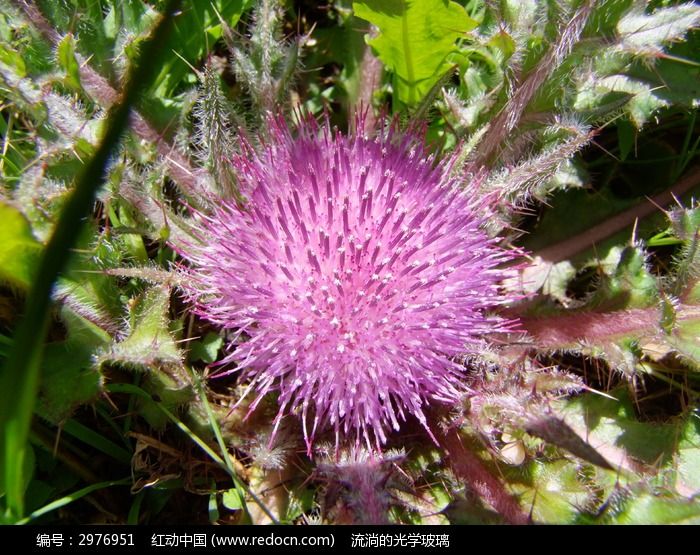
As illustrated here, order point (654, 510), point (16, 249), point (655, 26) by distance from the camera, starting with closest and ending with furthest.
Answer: point (16, 249), point (654, 510), point (655, 26)

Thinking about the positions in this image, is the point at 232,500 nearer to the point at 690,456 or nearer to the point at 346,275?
the point at 346,275

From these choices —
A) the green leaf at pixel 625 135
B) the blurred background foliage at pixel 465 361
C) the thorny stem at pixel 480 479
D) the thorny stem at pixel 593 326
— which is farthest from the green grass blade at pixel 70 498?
the green leaf at pixel 625 135

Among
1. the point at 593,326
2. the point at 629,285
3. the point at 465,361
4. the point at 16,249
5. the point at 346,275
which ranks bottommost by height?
the point at 465,361

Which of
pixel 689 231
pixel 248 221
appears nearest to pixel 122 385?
pixel 248 221

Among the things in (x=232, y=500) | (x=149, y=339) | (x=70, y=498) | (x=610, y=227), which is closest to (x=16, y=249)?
(x=149, y=339)

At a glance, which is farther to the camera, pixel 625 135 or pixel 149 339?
pixel 625 135

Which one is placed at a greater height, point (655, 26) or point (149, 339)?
point (655, 26)
